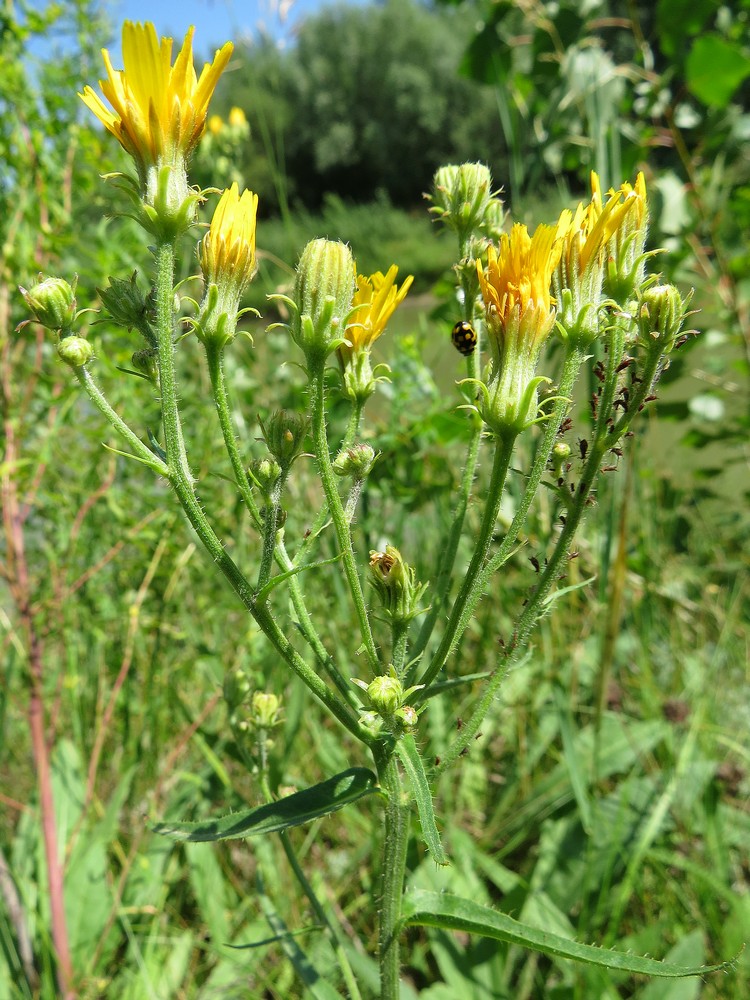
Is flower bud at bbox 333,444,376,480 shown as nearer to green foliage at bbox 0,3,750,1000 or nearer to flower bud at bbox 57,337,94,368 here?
flower bud at bbox 57,337,94,368

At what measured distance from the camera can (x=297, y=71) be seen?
3256 centimetres

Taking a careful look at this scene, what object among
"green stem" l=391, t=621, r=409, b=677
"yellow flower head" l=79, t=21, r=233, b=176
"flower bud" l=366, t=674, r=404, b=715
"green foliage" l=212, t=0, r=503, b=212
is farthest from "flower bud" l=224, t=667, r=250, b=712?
"green foliage" l=212, t=0, r=503, b=212

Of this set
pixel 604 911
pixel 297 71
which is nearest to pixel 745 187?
pixel 604 911

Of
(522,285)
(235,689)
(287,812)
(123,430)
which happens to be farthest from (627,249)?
(235,689)

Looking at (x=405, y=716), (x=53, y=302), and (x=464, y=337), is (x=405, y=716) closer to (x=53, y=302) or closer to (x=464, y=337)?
(x=464, y=337)

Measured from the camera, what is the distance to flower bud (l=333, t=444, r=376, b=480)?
1473 millimetres

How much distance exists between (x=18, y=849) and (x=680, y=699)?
8.47ft

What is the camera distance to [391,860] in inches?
55.6

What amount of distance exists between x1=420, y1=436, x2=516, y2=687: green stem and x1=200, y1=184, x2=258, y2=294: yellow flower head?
1.67 feet

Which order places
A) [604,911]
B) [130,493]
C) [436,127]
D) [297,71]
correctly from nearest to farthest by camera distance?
[604,911]
[130,493]
[436,127]
[297,71]

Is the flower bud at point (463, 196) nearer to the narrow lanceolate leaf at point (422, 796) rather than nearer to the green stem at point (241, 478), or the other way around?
the green stem at point (241, 478)

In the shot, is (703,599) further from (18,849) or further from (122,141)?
(122,141)

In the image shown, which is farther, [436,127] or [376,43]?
[376,43]

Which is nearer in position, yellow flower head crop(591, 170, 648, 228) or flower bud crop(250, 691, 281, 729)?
yellow flower head crop(591, 170, 648, 228)
